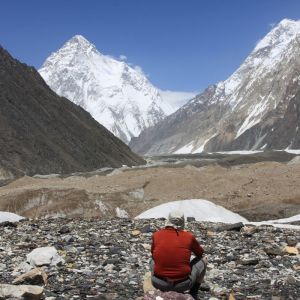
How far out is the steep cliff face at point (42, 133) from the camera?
111375 millimetres

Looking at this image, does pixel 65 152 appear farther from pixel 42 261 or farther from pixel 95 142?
pixel 42 261

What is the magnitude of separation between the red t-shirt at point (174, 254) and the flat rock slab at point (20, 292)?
2397mm

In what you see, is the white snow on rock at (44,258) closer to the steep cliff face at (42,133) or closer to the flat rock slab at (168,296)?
the flat rock slab at (168,296)

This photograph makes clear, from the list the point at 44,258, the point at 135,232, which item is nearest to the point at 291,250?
the point at 135,232

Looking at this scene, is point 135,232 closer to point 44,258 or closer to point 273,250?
point 273,250

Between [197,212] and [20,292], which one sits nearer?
[20,292]

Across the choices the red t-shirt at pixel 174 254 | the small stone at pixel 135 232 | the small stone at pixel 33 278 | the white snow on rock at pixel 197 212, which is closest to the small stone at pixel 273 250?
the small stone at pixel 135 232

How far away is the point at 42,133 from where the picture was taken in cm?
12556

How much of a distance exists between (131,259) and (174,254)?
5.39 meters

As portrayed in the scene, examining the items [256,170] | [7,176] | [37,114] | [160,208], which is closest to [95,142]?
[37,114]

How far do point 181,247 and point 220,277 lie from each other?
4.09 meters

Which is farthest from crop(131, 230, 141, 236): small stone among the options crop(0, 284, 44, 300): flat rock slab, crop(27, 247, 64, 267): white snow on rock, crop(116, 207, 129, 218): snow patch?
crop(116, 207, 129, 218): snow patch

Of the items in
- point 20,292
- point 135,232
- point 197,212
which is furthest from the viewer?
point 197,212

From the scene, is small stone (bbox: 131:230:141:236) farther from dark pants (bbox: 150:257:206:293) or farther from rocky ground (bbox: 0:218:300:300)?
dark pants (bbox: 150:257:206:293)
